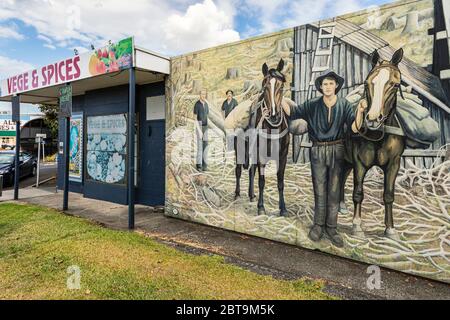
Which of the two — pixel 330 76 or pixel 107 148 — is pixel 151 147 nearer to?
pixel 107 148

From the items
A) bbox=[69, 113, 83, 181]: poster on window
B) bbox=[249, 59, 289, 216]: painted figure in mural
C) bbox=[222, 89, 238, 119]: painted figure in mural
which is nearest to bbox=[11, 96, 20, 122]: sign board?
bbox=[69, 113, 83, 181]: poster on window

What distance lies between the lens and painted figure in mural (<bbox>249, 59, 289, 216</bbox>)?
199 inches

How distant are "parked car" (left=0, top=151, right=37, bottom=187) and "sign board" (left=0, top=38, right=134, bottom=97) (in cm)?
364

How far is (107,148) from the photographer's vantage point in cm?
873

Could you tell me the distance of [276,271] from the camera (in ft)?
13.2

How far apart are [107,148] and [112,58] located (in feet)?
10.3

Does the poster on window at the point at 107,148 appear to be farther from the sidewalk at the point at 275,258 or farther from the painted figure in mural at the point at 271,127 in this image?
the painted figure in mural at the point at 271,127

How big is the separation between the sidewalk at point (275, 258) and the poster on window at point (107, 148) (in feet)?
5.03

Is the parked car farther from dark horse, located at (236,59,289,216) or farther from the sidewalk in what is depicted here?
dark horse, located at (236,59,289,216)

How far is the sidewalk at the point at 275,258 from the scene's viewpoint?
3.53 metres

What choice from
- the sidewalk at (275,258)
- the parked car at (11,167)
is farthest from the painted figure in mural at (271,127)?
the parked car at (11,167)

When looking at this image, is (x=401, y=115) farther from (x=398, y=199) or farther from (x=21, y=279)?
(x=21, y=279)

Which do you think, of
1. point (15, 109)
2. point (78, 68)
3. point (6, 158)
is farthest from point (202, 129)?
point (6, 158)
